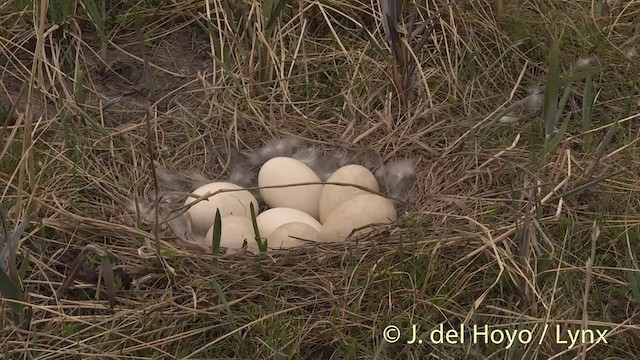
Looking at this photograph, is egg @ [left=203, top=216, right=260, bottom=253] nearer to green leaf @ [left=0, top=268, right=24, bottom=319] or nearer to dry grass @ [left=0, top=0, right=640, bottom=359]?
dry grass @ [left=0, top=0, right=640, bottom=359]

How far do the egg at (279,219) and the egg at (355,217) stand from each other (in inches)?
1.9

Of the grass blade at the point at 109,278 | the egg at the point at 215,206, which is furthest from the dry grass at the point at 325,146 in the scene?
the egg at the point at 215,206

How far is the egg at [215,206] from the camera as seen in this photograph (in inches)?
85.7

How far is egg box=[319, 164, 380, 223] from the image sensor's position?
217cm

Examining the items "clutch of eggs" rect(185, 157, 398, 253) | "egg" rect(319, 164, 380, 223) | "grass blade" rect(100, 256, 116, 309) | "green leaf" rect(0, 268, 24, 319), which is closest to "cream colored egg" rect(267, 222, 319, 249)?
"clutch of eggs" rect(185, 157, 398, 253)

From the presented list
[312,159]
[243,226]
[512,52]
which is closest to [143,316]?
[243,226]

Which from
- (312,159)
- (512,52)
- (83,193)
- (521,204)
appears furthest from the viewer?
(512,52)

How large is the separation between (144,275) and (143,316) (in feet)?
0.42

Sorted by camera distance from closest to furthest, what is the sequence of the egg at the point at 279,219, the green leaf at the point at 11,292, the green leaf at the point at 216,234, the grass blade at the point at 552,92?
the green leaf at the point at 11,292
the green leaf at the point at 216,234
the grass blade at the point at 552,92
the egg at the point at 279,219

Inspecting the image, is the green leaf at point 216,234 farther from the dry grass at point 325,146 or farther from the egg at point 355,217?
the egg at point 355,217

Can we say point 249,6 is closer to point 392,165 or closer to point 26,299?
point 392,165

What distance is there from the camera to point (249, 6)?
2.67 meters

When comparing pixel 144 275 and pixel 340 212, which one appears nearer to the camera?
pixel 144 275

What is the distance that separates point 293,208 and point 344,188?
14 centimetres
